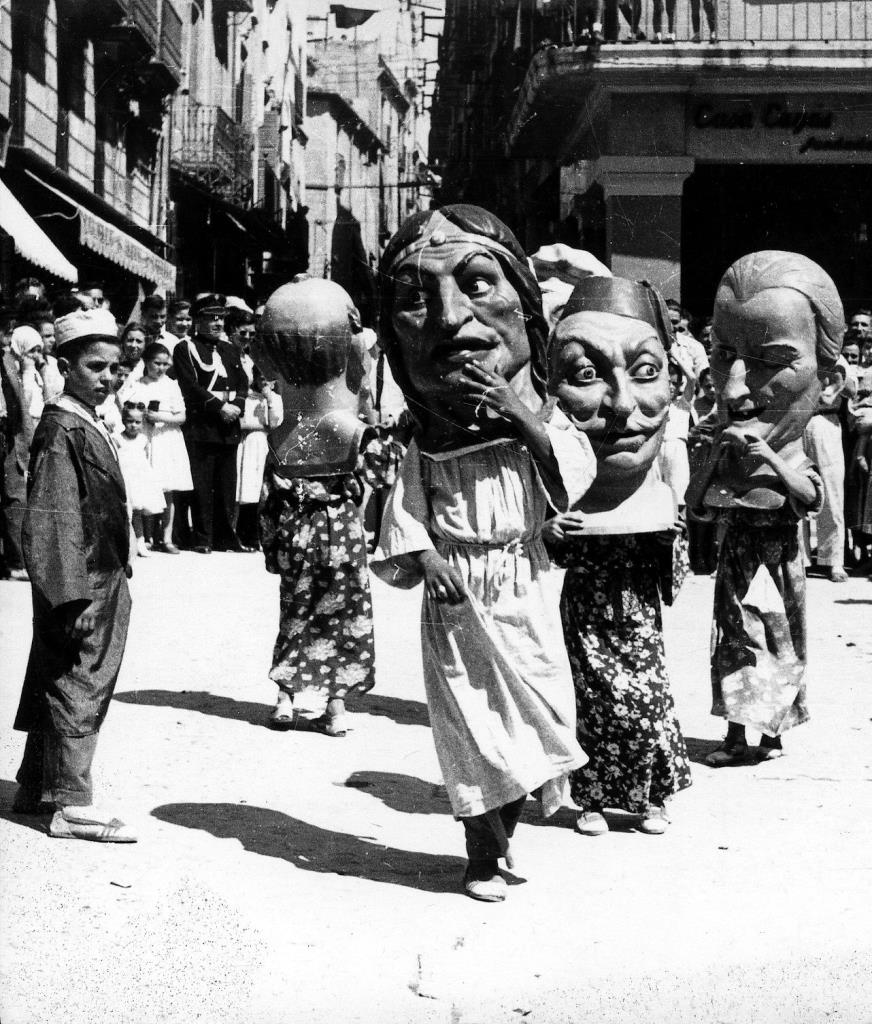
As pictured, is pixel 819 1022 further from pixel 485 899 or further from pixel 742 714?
pixel 742 714

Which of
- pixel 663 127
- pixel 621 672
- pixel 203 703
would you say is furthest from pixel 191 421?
pixel 621 672

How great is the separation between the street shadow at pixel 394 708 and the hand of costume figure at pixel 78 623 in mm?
2162

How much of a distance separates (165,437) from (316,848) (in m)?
7.90

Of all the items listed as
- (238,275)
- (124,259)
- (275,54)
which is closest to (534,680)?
(124,259)

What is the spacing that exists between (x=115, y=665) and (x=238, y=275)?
18430mm

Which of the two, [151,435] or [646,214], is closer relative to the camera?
[151,435]

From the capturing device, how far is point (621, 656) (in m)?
5.52

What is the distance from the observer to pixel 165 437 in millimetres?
12703

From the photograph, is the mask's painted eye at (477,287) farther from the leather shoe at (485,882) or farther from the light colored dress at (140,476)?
the light colored dress at (140,476)

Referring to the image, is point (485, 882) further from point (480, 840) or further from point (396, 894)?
point (396, 894)

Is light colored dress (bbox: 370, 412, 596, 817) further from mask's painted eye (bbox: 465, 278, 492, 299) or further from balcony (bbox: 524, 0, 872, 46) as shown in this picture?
balcony (bbox: 524, 0, 872, 46)

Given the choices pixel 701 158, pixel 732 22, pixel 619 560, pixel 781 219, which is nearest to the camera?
pixel 619 560

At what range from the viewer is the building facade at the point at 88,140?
1422 cm

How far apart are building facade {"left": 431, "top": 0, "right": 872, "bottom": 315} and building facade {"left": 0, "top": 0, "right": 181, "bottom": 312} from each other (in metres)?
3.54
